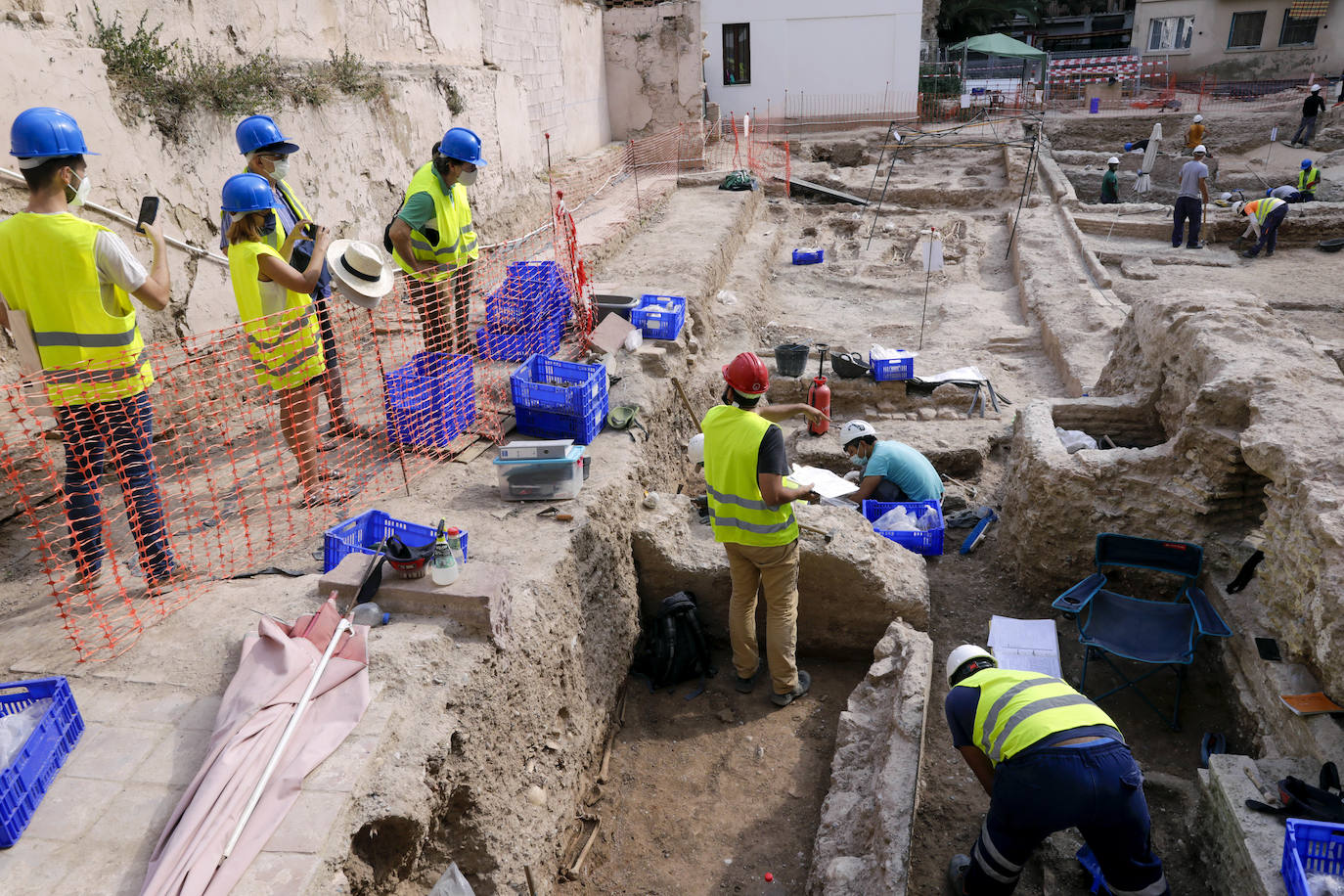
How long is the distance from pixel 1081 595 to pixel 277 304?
16.5ft

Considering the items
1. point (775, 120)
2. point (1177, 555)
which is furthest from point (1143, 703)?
point (775, 120)

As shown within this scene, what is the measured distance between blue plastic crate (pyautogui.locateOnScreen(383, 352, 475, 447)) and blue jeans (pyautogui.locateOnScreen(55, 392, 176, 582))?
159 cm

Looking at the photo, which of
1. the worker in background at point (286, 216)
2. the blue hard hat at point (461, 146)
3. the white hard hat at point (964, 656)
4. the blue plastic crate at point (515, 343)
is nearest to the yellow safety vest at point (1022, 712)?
the white hard hat at point (964, 656)

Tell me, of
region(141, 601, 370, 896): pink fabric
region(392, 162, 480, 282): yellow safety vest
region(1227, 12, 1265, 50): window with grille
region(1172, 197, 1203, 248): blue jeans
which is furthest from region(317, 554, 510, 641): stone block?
region(1227, 12, 1265, 50): window with grille

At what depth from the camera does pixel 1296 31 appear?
30531 mm

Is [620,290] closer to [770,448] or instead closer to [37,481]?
[770,448]

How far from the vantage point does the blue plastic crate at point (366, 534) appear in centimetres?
445

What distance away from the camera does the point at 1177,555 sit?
17.2ft

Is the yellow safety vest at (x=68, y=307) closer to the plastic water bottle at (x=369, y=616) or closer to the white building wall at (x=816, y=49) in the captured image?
the plastic water bottle at (x=369, y=616)

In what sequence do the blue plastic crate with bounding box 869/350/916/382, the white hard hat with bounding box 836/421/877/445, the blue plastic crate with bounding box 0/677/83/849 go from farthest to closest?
the blue plastic crate with bounding box 869/350/916/382
the white hard hat with bounding box 836/421/877/445
the blue plastic crate with bounding box 0/677/83/849

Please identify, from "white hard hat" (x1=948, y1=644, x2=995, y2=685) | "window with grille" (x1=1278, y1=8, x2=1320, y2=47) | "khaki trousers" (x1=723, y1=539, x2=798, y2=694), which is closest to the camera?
"white hard hat" (x1=948, y1=644, x2=995, y2=685)

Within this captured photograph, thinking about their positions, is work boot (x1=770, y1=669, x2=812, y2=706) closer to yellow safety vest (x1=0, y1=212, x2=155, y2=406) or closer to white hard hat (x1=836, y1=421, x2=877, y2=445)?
white hard hat (x1=836, y1=421, x2=877, y2=445)

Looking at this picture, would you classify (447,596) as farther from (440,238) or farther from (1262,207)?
(1262,207)

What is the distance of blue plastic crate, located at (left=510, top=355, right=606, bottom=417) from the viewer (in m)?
6.01
